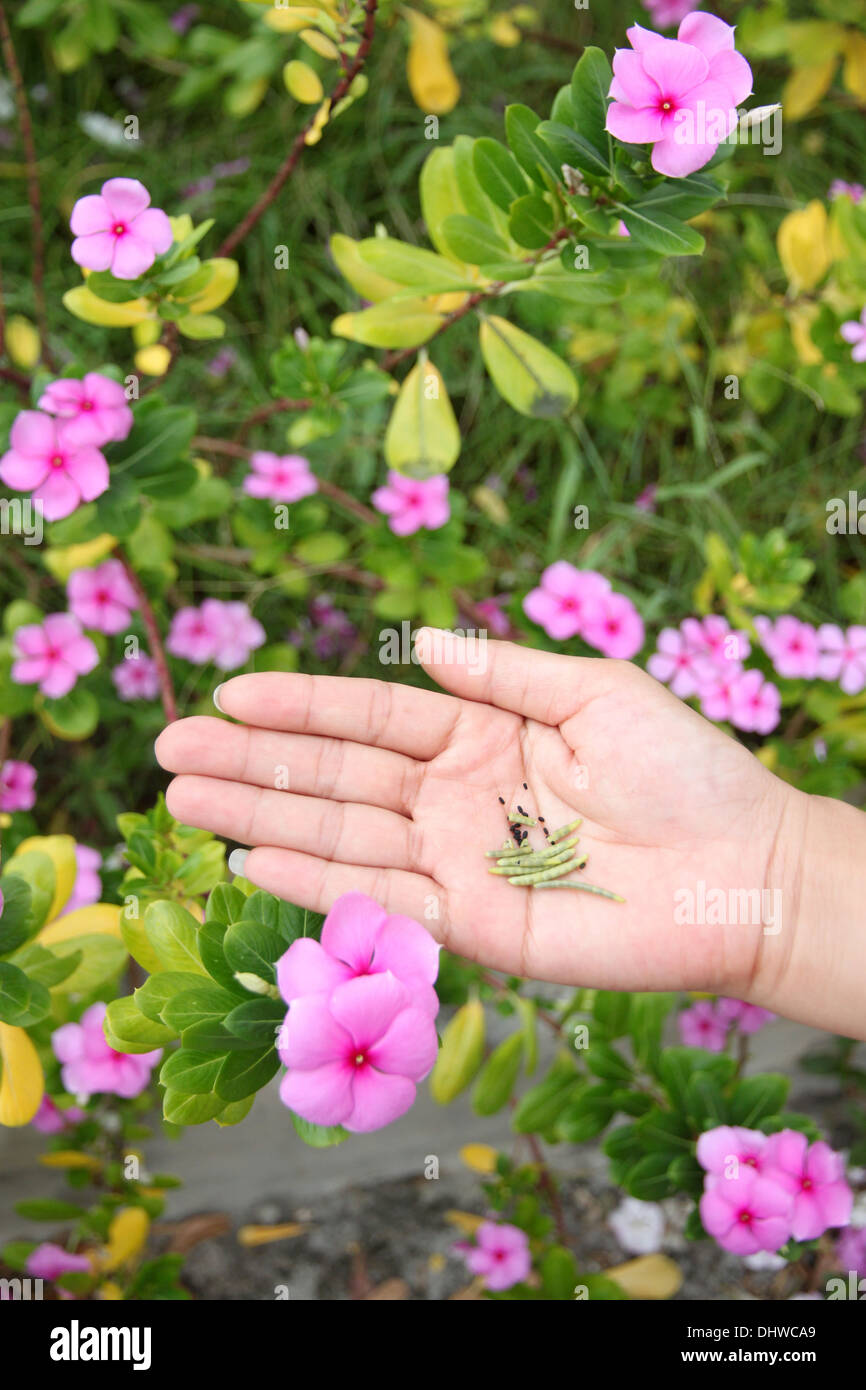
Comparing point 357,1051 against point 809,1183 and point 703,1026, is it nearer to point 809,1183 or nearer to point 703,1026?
point 809,1183

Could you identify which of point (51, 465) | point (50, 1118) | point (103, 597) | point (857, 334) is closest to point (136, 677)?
point (103, 597)

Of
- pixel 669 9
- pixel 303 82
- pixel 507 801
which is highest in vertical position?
pixel 669 9

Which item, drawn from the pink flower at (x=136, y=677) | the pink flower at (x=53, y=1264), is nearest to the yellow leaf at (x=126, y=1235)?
the pink flower at (x=53, y=1264)

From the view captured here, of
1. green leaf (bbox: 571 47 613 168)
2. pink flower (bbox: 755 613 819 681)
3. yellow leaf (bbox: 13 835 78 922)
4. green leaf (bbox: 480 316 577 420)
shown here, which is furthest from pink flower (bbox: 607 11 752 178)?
yellow leaf (bbox: 13 835 78 922)

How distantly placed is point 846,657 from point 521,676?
908 millimetres

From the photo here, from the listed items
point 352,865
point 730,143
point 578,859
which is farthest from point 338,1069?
point 730,143

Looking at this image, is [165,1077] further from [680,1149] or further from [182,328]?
A: [182,328]

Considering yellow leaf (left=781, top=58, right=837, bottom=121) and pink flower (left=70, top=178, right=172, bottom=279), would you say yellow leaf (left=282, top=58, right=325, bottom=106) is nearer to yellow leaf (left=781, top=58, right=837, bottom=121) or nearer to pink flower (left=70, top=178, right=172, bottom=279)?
pink flower (left=70, top=178, right=172, bottom=279)

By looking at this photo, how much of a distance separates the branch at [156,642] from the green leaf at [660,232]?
42.2 inches

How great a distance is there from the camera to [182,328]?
1.78 m

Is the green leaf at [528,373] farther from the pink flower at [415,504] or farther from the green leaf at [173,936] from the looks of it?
the green leaf at [173,936]

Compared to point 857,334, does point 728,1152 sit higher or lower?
lower

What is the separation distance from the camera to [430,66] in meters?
2.55

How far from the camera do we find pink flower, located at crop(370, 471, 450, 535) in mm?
2195
